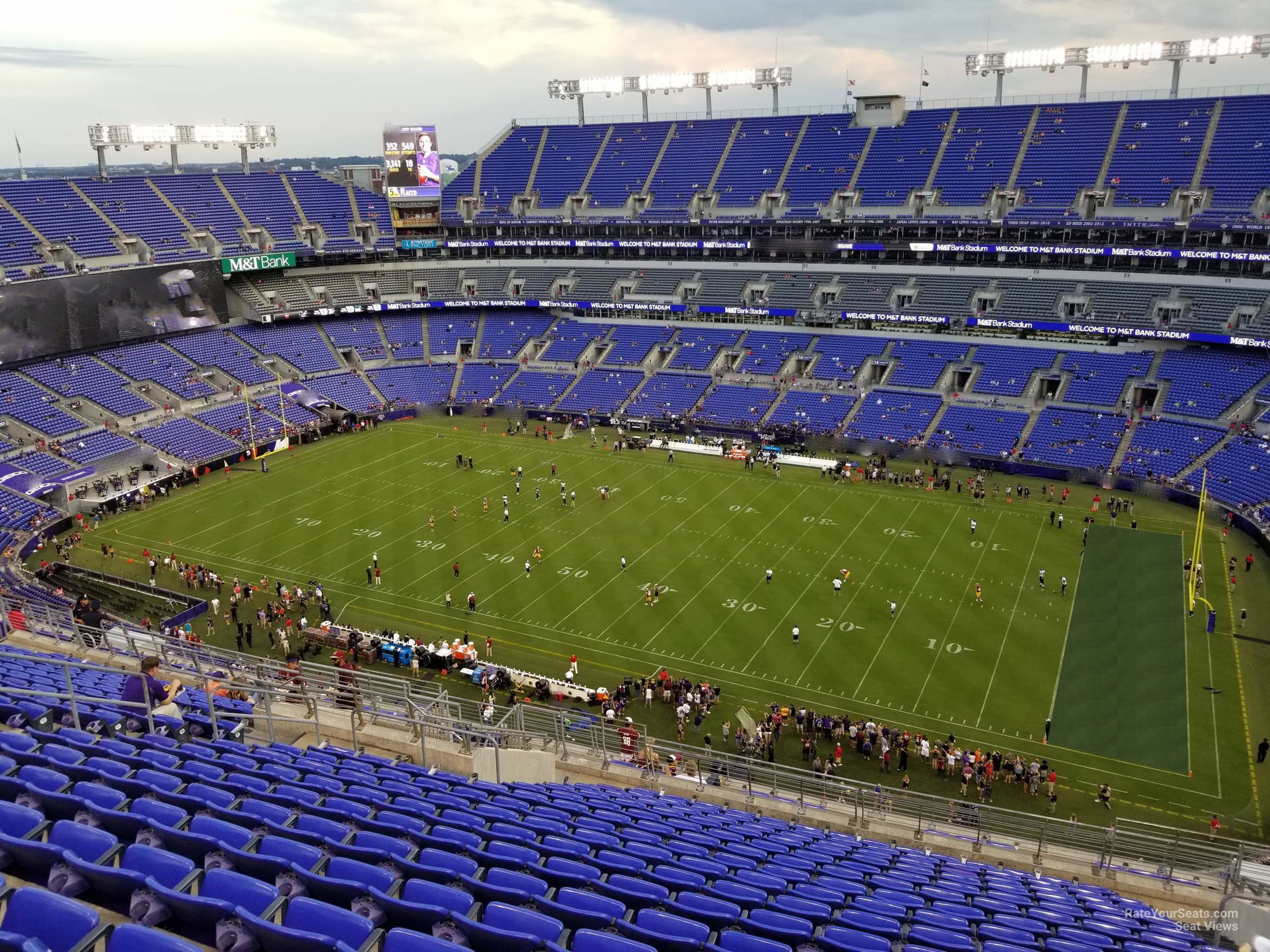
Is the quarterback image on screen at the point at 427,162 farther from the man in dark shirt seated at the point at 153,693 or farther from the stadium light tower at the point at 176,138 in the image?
the man in dark shirt seated at the point at 153,693

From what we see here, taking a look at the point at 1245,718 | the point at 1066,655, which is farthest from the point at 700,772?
the point at 1245,718

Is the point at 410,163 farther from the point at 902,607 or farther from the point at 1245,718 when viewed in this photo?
the point at 1245,718

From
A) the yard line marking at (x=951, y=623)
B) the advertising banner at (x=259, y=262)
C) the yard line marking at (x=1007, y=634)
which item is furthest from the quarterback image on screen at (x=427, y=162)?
the yard line marking at (x=1007, y=634)

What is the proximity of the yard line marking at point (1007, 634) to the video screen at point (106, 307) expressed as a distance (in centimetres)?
5298

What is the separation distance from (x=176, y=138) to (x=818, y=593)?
204 feet

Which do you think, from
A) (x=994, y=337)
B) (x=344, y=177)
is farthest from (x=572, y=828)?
(x=344, y=177)

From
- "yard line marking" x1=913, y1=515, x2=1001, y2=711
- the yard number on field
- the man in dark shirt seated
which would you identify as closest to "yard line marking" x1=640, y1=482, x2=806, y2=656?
the yard number on field

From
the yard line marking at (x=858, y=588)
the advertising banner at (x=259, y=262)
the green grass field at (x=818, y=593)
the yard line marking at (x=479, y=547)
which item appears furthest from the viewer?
the advertising banner at (x=259, y=262)

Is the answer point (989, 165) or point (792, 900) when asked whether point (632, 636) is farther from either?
point (989, 165)

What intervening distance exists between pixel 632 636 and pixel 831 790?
11932 mm

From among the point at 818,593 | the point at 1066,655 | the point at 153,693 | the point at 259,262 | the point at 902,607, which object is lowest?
the point at 1066,655

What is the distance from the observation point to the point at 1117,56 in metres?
60.2

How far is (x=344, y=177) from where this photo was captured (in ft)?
255

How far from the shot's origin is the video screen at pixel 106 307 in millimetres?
51594
